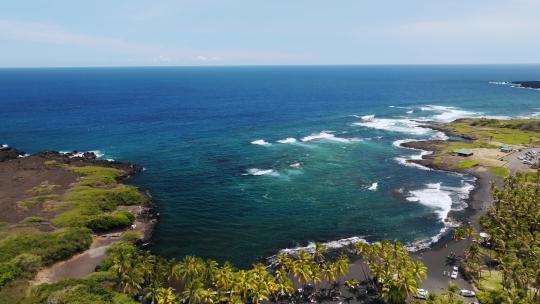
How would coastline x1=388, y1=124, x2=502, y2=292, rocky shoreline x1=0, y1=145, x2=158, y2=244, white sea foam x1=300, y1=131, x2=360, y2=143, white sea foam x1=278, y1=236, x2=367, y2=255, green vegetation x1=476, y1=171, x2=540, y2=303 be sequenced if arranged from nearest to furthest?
green vegetation x1=476, y1=171, x2=540, y2=303 < coastline x1=388, y1=124, x2=502, y2=292 < white sea foam x1=278, y1=236, x2=367, y2=255 < rocky shoreline x1=0, y1=145, x2=158, y2=244 < white sea foam x1=300, y1=131, x2=360, y2=143

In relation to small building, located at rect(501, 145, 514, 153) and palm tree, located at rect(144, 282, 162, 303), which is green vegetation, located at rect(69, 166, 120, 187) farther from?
small building, located at rect(501, 145, 514, 153)

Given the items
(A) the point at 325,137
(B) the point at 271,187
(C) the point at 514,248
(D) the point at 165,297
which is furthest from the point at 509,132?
(D) the point at 165,297

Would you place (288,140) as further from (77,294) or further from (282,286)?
(77,294)

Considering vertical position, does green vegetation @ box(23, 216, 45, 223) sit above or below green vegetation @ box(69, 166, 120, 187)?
below

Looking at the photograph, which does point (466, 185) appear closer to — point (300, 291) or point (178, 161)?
point (300, 291)

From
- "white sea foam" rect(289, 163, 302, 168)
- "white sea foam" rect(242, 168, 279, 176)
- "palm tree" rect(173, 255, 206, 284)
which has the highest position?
"palm tree" rect(173, 255, 206, 284)

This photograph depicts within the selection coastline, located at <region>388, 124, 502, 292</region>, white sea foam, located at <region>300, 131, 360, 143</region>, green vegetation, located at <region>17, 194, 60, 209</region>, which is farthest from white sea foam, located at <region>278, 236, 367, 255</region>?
white sea foam, located at <region>300, 131, 360, 143</region>

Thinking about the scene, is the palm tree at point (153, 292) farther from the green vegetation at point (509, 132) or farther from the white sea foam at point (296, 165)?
the green vegetation at point (509, 132)

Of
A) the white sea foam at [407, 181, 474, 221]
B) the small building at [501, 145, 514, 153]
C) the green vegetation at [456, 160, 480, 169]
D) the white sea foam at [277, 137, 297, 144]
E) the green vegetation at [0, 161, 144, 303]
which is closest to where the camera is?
the green vegetation at [0, 161, 144, 303]

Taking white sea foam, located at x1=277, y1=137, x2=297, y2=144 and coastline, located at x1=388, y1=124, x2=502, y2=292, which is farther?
white sea foam, located at x1=277, y1=137, x2=297, y2=144
